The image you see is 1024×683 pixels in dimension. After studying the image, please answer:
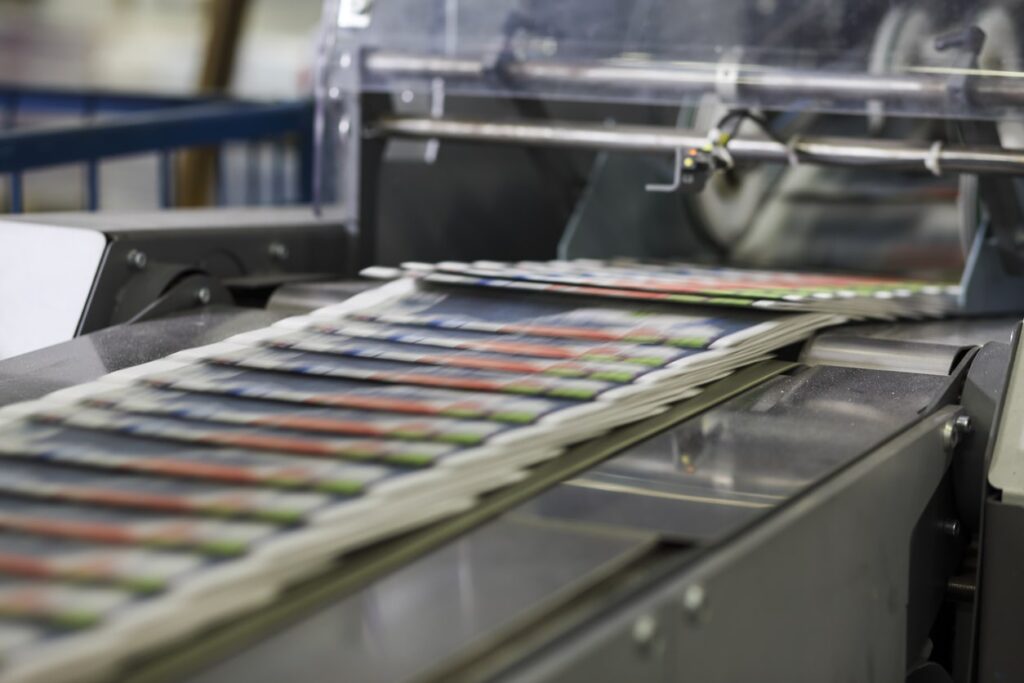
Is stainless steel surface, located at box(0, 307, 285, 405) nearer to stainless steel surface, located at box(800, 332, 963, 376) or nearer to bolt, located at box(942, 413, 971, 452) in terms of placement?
stainless steel surface, located at box(800, 332, 963, 376)

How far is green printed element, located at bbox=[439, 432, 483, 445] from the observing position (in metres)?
0.95

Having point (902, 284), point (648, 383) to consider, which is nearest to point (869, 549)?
point (648, 383)

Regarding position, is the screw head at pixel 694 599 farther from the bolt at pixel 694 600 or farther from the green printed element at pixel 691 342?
the green printed element at pixel 691 342

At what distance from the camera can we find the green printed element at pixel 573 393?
1.09 m

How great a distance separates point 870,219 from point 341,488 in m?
1.89

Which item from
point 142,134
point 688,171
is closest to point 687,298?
point 688,171

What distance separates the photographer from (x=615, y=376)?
1.15 m

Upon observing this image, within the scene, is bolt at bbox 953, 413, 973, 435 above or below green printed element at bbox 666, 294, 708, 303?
below

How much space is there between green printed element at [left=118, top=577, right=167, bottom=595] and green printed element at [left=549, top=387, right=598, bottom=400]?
0.47 metres

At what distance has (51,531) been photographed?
0.78 m

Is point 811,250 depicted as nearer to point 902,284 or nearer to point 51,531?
point 902,284

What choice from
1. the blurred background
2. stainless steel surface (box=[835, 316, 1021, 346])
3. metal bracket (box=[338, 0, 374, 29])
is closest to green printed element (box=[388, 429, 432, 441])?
stainless steel surface (box=[835, 316, 1021, 346])

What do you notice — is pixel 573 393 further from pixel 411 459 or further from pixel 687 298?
pixel 687 298

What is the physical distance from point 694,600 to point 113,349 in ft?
2.80
